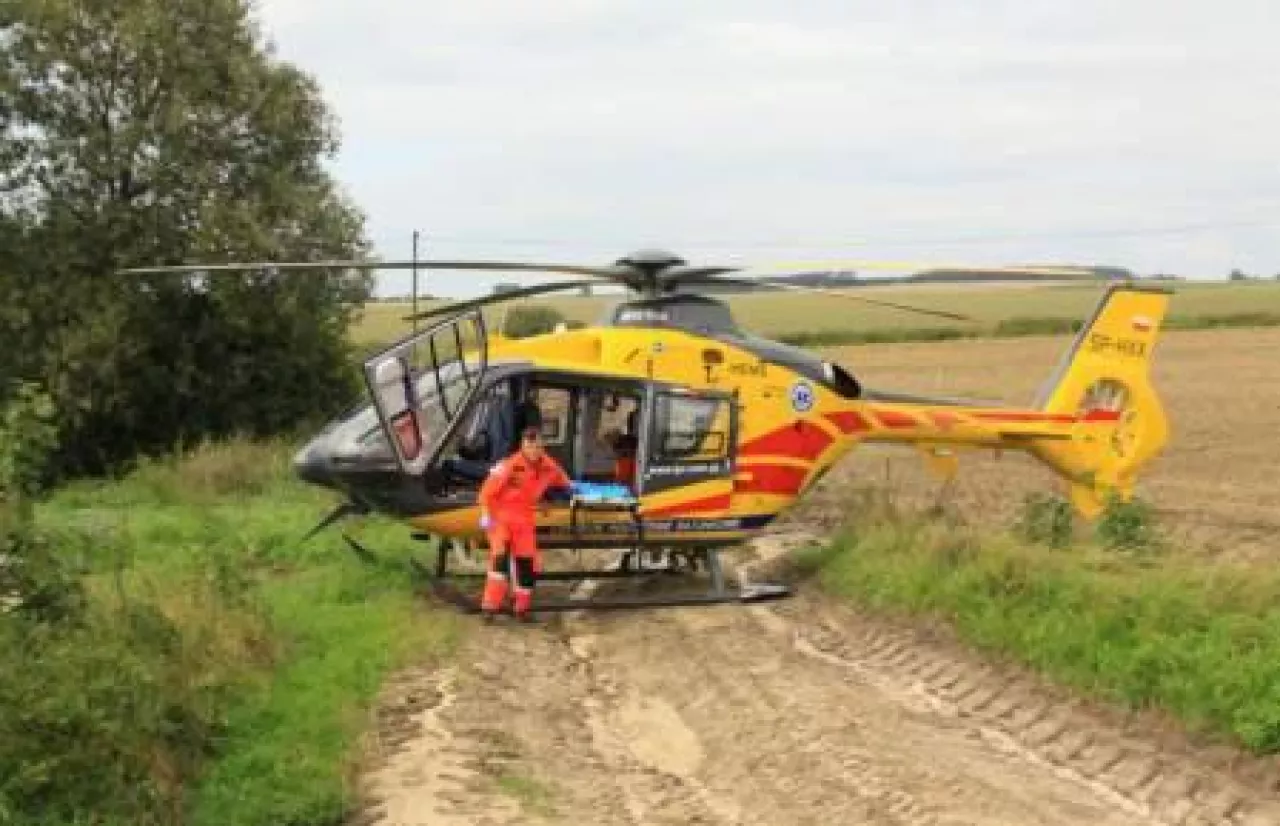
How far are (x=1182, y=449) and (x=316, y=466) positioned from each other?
16198mm

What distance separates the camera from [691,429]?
13648 mm

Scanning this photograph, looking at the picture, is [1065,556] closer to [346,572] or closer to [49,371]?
[346,572]

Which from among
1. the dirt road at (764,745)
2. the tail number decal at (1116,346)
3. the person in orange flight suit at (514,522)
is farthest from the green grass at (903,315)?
the dirt road at (764,745)

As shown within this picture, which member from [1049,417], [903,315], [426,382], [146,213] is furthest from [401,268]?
[903,315]

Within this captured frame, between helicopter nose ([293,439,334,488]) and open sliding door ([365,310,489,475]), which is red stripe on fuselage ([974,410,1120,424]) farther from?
helicopter nose ([293,439,334,488])

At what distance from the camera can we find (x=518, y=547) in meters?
12.4

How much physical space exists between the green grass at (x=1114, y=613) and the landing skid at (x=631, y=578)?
3.37ft

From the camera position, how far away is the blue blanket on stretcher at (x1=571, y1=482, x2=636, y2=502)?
13133 millimetres

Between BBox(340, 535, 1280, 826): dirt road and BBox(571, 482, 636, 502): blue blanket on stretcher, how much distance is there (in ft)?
6.37

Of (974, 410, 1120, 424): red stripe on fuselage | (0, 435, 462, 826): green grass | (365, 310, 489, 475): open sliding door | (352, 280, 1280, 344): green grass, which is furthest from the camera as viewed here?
(352, 280, 1280, 344): green grass

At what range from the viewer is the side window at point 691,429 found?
13539mm

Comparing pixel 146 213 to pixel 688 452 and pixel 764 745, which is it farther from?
pixel 764 745

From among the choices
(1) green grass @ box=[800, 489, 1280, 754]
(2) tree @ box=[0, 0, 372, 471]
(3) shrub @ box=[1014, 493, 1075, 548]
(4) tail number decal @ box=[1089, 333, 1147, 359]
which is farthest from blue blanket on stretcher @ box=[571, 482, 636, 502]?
(2) tree @ box=[0, 0, 372, 471]

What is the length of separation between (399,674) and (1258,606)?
5.55 metres
